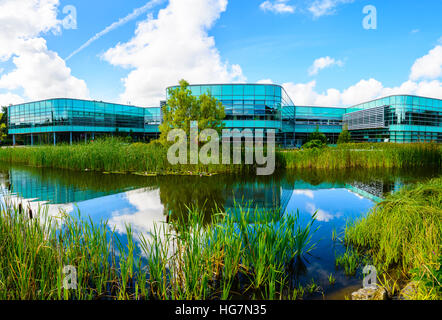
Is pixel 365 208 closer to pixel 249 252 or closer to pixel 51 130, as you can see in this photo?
pixel 249 252

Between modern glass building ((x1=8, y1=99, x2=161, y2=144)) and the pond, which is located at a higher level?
modern glass building ((x1=8, y1=99, x2=161, y2=144))

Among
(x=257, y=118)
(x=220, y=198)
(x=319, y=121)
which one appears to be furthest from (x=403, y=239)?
(x=319, y=121)

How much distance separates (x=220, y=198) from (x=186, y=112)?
287 inches

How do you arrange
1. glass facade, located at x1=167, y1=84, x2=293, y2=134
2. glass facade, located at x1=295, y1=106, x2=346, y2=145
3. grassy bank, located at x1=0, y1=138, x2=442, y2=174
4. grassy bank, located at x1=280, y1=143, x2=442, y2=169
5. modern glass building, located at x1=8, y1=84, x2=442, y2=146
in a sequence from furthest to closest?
glass facade, located at x1=295, y1=106, x2=346, y2=145 → modern glass building, located at x1=8, y1=84, x2=442, y2=146 → glass facade, located at x1=167, y1=84, x2=293, y2=134 → grassy bank, located at x1=280, y1=143, x2=442, y2=169 → grassy bank, located at x1=0, y1=138, x2=442, y2=174

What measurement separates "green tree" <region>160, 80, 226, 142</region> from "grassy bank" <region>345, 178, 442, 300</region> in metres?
10.6

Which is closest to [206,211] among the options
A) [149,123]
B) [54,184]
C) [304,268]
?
[304,268]

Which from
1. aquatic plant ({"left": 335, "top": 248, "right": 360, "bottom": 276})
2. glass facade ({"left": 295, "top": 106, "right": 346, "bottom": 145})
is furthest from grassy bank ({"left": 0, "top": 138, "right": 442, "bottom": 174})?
glass facade ({"left": 295, "top": 106, "right": 346, "bottom": 145})

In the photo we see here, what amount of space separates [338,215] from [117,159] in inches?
498

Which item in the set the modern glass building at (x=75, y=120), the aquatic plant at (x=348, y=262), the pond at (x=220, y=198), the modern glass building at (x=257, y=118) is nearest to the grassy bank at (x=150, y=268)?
the pond at (x=220, y=198)

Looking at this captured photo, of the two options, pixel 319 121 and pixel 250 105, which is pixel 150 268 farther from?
pixel 319 121

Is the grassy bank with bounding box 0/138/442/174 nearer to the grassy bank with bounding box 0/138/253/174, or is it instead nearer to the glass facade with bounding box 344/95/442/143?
the grassy bank with bounding box 0/138/253/174

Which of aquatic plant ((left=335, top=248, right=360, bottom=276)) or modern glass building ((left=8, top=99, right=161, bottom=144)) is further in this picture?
modern glass building ((left=8, top=99, right=161, bottom=144))

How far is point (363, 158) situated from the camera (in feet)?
58.5

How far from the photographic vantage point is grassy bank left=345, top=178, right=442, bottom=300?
3.21 meters
